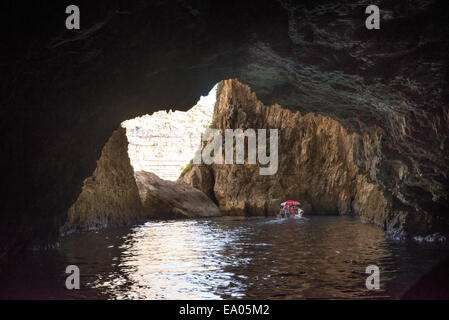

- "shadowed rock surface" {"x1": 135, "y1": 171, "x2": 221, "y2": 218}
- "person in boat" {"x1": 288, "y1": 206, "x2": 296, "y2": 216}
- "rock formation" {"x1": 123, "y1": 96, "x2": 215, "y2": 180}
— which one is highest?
"rock formation" {"x1": 123, "y1": 96, "x2": 215, "y2": 180}

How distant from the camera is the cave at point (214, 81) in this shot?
24.3ft

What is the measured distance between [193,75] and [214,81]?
109 centimetres

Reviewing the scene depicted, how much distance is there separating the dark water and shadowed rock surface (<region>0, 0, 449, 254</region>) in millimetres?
1919

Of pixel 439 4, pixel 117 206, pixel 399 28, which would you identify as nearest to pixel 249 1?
pixel 399 28

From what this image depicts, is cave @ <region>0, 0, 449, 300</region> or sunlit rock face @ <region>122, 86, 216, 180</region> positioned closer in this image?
cave @ <region>0, 0, 449, 300</region>

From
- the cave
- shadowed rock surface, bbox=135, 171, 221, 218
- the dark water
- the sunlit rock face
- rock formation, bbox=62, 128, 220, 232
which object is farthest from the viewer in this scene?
the sunlit rock face

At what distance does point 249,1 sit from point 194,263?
19.7 feet

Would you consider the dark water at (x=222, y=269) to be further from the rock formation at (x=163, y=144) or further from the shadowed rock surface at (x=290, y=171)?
the rock formation at (x=163, y=144)

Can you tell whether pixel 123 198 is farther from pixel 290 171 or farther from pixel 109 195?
pixel 290 171

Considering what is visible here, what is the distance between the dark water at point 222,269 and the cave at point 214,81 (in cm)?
188

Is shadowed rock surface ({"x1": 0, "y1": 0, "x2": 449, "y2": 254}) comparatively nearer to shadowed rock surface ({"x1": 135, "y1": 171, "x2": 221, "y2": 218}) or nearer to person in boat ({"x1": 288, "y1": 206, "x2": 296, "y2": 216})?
shadowed rock surface ({"x1": 135, "y1": 171, "x2": 221, "y2": 218})

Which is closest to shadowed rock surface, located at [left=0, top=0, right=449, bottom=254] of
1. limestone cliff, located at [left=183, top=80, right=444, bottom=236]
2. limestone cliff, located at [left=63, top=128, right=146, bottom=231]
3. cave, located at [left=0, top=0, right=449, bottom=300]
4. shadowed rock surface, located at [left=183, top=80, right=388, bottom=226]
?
cave, located at [left=0, top=0, right=449, bottom=300]

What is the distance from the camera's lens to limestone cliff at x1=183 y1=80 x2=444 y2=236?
3541 centimetres

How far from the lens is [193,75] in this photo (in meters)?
12.5
